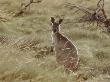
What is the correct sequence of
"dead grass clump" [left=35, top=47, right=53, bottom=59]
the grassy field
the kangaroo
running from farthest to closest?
"dead grass clump" [left=35, top=47, right=53, bottom=59] → the kangaroo → the grassy field

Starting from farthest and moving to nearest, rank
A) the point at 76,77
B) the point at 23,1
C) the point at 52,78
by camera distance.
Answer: the point at 23,1 → the point at 76,77 → the point at 52,78

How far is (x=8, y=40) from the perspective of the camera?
28.6 feet

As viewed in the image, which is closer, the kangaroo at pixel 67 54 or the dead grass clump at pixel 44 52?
the kangaroo at pixel 67 54

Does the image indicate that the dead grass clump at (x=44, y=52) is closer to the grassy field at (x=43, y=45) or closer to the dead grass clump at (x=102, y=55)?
the grassy field at (x=43, y=45)

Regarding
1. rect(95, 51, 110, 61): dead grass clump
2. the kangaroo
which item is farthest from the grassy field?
the kangaroo

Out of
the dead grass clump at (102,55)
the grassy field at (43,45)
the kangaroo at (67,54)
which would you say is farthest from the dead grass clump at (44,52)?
the dead grass clump at (102,55)

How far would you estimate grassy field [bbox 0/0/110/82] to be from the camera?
6.34 m

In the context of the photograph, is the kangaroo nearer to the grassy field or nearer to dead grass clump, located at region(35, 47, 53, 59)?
the grassy field

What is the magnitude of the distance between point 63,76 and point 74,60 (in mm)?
742

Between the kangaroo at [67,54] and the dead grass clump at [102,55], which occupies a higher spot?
the kangaroo at [67,54]

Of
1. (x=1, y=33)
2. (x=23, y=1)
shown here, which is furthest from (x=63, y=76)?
Result: (x=23, y=1)

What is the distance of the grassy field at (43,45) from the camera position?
634 centimetres

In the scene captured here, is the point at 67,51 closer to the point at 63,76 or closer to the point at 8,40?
the point at 63,76

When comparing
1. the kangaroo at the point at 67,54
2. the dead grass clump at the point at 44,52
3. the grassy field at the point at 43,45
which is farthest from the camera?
the dead grass clump at the point at 44,52
